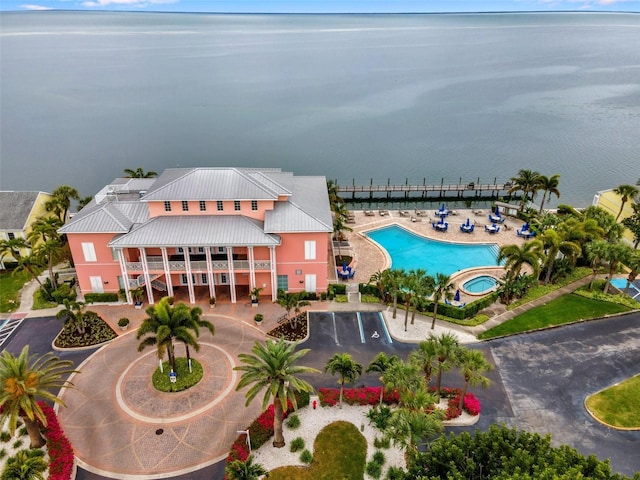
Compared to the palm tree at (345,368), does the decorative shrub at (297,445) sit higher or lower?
lower

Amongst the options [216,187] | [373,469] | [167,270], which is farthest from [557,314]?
[167,270]

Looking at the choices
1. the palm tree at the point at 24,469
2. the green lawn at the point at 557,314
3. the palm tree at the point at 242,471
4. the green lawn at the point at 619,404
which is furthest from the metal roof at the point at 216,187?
the green lawn at the point at 619,404

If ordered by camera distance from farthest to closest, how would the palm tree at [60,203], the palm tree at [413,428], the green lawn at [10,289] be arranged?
1. the palm tree at [60,203]
2. the green lawn at [10,289]
3. the palm tree at [413,428]

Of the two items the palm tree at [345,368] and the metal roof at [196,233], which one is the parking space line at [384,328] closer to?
the palm tree at [345,368]

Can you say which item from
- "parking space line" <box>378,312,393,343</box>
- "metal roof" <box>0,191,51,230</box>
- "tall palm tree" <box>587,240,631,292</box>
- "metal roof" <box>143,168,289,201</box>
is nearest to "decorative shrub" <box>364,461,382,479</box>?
"parking space line" <box>378,312,393,343</box>

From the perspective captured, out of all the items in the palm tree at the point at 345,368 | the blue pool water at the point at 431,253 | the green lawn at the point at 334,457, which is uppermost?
the palm tree at the point at 345,368
